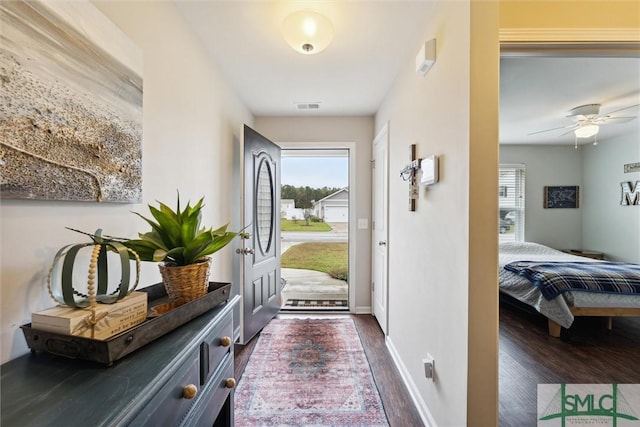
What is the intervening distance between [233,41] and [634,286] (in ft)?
13.7

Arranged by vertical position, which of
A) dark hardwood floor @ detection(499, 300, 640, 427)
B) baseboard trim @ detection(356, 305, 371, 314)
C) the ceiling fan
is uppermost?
the ceiling fan

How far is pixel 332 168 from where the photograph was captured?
443 cm

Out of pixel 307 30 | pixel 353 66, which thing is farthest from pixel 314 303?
pixel 307 30

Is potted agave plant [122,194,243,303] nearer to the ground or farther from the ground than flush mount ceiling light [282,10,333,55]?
nearer to the ground

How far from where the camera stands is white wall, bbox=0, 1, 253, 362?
716mm

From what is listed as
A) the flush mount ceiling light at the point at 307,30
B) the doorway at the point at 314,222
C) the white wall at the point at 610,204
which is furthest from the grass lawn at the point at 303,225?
the white wall at the point at 610,204

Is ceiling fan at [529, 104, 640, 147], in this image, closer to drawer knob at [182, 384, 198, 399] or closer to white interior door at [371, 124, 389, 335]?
white interior door at [371, 124, 389, 335]

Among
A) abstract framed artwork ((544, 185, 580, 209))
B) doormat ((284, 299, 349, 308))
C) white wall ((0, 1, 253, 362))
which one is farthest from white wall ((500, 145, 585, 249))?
white wall ((0, 1, 253, 362))

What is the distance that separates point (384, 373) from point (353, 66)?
2.43m

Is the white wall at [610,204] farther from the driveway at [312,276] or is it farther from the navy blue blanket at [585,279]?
the driveway at [312,276]

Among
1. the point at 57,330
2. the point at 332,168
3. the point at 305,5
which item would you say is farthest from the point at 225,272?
the point at 332,168

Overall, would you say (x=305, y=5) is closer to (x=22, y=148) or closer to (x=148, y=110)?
(x=148, y=110)

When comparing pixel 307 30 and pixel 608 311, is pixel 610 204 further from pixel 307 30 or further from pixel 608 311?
pixel 307 30

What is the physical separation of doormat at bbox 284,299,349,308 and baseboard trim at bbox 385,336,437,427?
123 centimetres
